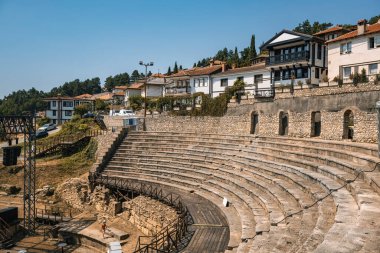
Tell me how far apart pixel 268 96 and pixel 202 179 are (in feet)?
28.0

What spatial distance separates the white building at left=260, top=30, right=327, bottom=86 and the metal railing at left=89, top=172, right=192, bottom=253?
1764 cm

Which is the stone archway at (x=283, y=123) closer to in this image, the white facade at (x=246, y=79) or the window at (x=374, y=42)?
the white facade at (x=246, y=79)

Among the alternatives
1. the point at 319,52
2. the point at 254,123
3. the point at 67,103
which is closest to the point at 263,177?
the point at 254,123

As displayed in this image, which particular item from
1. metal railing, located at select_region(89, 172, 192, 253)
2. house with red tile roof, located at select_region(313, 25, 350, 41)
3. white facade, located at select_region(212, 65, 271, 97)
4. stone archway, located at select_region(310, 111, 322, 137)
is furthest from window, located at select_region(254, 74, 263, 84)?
metal railing, located at select_region(89, 172, 192, 253)

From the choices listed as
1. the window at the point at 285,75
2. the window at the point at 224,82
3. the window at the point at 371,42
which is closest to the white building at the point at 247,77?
the window at the point at 224,82

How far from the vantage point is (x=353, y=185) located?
1101 cm

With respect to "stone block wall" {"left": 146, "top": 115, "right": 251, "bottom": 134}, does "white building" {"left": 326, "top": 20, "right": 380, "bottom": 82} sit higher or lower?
higher

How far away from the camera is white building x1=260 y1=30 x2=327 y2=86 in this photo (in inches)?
1252

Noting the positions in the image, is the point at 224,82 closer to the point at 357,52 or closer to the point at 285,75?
the point at 285,75

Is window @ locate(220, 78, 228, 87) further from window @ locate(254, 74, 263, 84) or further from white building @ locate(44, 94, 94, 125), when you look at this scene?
white building @ locate(44, 94, 94, 125)

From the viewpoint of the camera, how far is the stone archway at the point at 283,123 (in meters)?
23.6

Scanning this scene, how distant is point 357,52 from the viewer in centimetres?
2703

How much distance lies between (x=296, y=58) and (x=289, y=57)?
2.97 ft

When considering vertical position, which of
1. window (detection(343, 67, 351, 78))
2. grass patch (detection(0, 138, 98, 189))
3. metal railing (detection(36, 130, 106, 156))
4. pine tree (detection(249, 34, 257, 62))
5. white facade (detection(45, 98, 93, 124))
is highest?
pine tree (detection(249, 34, 257, 62))
